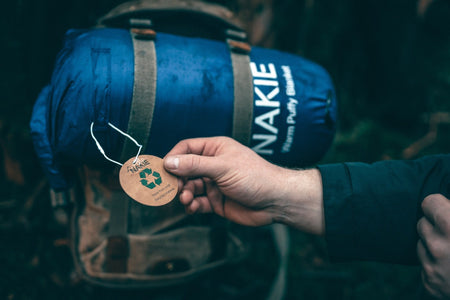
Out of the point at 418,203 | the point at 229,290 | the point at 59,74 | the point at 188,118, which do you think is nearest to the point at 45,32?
the point at 59,74

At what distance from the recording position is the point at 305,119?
4.88 feet

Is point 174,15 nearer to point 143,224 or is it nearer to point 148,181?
point 148,181

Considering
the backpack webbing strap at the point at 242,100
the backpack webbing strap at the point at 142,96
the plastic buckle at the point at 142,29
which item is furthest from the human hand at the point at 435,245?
the plastic buckle at the point at 142,29

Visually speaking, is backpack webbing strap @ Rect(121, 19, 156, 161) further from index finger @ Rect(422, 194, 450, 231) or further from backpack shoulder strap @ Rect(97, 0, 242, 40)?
index finger @ Rect(422, 194, 450, 231)

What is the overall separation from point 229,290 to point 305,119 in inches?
49.2

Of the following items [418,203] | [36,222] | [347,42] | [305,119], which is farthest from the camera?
[347,42]

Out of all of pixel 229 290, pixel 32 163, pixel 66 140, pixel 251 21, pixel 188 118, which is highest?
pixel 251 21

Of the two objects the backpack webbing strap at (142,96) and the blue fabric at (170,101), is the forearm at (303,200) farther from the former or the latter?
the backpack webbing strap at (142,96)

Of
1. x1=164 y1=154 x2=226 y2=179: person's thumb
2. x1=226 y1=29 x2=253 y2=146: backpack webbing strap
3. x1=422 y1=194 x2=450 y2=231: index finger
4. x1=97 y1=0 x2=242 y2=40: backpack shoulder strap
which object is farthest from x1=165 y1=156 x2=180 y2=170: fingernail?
x1=422 y1=194 x2=450 y2=231: index finger

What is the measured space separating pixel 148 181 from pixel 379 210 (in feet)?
3.05

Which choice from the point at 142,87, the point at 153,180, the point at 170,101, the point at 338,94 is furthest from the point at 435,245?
the point at 338,94

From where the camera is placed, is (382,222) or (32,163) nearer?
(382,222)

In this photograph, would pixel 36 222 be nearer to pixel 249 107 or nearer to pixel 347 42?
pixel 249 107

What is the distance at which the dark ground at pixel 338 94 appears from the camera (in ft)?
5.61
